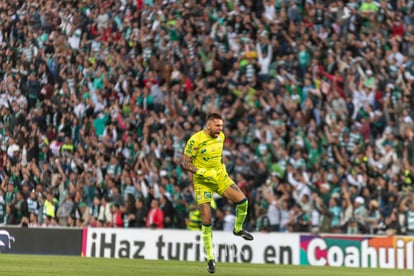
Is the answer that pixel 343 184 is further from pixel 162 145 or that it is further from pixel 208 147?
pixel 208 147

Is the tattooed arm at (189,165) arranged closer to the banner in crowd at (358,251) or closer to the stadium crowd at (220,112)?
the banner in crowd at (358,251)

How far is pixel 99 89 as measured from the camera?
2953 centimetres

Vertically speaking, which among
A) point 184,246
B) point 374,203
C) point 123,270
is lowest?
point 123,270

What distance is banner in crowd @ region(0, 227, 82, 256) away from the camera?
24625mm

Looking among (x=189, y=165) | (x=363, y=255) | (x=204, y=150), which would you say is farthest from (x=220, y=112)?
(x=189, y=165)

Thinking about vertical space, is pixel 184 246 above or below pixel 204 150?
below

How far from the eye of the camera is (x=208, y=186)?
1656 cm

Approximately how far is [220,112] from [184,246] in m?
5.13

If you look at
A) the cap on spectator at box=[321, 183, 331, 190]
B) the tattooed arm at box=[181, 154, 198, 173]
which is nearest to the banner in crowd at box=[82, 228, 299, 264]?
the cap on spectator at box=[321, 183, 331, 190]

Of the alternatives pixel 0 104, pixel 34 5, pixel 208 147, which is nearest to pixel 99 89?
pixel 0 104

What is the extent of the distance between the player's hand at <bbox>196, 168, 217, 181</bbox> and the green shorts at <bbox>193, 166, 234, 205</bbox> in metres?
0.09

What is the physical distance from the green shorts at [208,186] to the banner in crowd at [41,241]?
28.8 ft

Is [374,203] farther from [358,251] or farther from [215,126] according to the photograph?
[215,126]

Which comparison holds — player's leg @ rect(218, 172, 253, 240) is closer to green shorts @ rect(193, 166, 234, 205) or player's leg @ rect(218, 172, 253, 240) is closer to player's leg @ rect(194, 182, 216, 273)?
green shorts @ rect(193, 166, 234, 205)
